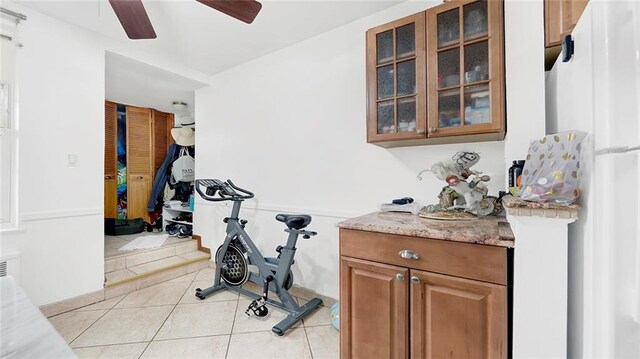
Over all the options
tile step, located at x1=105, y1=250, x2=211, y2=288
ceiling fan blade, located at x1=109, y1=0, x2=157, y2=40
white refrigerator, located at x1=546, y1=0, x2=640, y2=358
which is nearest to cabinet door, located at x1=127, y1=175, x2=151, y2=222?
tile step, located at x1=105, y1=250, x2=211, y2=288

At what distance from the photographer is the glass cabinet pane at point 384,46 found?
5.66ft

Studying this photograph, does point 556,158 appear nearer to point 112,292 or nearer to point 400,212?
point 400,212

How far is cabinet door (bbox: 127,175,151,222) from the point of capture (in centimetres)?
439

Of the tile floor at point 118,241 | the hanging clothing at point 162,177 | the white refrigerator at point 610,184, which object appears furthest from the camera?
the hanging clothing at point 162,177

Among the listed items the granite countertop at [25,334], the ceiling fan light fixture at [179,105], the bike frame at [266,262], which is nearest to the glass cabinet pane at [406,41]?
the bike frame at [266,262]

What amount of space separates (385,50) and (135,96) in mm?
3839

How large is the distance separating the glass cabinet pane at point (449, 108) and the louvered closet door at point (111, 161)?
4.76m

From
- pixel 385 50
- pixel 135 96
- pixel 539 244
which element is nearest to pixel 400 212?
pixel 539 244

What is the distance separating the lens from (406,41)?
167 cm

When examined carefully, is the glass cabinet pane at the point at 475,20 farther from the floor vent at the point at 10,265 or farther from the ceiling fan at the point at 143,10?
the floor vent at the point at 10,265

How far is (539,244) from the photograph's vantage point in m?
0.89

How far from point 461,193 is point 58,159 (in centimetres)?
310

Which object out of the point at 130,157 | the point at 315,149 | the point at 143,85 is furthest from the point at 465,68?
the point at 130,157

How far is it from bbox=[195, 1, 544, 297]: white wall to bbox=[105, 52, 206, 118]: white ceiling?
587 mm
